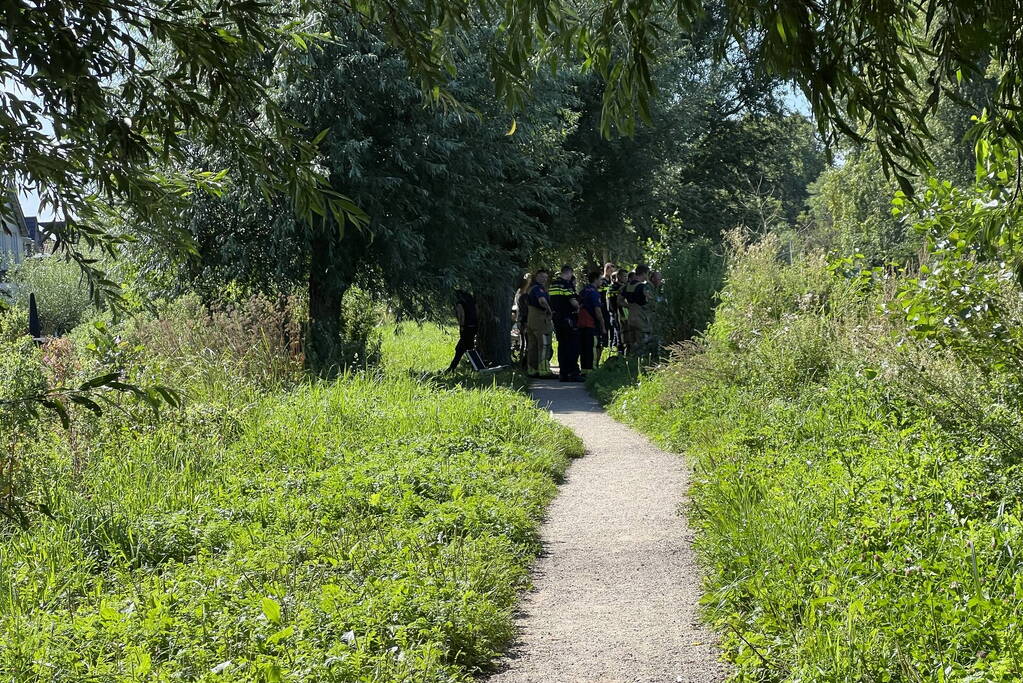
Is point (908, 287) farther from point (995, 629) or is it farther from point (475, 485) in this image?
point (995, 629)

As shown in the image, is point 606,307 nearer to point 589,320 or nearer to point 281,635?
point 589,320

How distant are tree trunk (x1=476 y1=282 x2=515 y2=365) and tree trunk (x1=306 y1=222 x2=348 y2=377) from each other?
13.7ft

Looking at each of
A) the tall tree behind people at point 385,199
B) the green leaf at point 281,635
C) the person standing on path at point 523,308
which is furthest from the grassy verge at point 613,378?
the green leaf at point 281,635

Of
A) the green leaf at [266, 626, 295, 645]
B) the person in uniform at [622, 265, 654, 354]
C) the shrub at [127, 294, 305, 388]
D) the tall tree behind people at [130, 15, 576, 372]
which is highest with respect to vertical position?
the tall tree behind people at [130, 15, 576, 372]

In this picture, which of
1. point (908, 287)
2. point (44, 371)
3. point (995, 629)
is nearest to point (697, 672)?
point (995, 629)

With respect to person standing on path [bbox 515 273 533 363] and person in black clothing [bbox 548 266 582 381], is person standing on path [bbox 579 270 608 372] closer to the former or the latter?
person in black clothing [bbox 548 266 582 381]

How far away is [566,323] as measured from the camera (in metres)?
18.6

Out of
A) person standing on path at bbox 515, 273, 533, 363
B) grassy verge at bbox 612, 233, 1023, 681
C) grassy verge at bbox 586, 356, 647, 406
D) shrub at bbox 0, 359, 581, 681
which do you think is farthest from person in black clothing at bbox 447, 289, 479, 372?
shrub at bbox 0, 359, 581, 681

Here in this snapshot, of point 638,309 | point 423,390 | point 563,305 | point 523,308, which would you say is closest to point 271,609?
point 423,390

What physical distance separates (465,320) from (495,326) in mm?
1817

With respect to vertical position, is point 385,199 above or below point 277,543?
above

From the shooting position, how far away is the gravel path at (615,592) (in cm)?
472

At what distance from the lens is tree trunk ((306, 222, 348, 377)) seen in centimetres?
1611

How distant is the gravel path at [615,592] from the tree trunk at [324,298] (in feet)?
24.7
